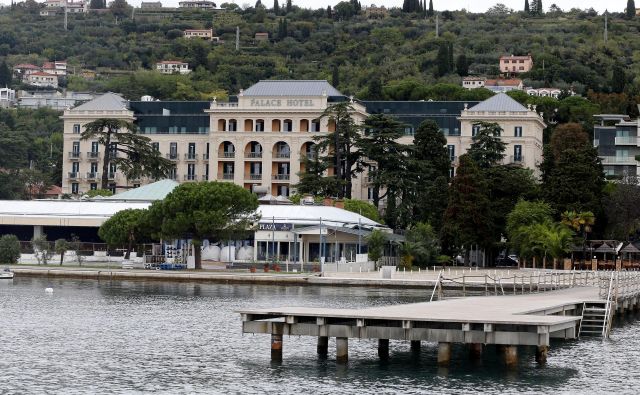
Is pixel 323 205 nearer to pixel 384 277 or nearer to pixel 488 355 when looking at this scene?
pixel 384 277

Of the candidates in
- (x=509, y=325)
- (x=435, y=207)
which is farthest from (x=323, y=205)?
(x=509, y=325)

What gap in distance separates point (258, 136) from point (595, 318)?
99.3 m

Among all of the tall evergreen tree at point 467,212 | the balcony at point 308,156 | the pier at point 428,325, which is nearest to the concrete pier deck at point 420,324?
the pier at point 428,325

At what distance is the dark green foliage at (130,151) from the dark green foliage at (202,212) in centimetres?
3864

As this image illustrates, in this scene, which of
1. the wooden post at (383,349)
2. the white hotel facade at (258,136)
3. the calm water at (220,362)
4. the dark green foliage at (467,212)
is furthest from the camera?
the white hotel facade at (258,136)

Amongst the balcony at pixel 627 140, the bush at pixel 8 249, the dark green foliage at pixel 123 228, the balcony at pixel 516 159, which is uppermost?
the balcony at pixel 627 140

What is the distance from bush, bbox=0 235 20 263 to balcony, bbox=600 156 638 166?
235 feet

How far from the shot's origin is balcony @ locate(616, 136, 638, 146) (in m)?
163

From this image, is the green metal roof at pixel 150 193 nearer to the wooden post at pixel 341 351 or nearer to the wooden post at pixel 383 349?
the wooden post at pixel 383 349

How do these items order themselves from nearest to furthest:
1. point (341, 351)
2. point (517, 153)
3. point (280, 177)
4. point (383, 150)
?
point (341, 351)
point (383, 150)
point (517, 153)
point (280, 177)

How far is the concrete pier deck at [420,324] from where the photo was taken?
51250mm

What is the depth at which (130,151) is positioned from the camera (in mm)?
155625

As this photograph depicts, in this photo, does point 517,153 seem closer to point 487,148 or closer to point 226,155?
point 487,148

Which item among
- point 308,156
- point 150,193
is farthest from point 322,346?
point 308,156
